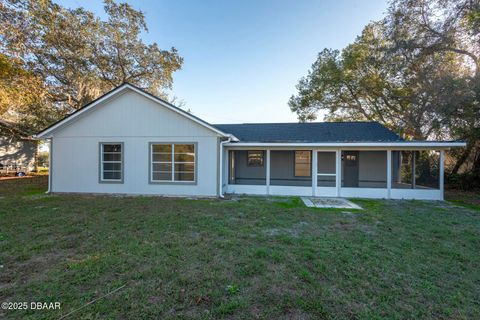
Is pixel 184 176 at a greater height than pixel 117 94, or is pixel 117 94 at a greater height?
pixel 117 94

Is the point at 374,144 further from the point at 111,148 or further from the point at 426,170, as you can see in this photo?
the point at 111,148

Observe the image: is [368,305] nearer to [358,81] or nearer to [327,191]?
[327,191]

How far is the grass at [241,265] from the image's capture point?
2.38 meters

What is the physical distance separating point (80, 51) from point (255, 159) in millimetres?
13449

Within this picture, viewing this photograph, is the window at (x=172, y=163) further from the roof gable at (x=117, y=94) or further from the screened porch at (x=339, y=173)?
the screened porch at (x=339, y=173)

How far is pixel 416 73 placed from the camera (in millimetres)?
13312

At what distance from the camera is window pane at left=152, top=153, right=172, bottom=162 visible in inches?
363

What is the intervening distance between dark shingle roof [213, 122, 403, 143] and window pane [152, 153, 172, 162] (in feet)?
10.8

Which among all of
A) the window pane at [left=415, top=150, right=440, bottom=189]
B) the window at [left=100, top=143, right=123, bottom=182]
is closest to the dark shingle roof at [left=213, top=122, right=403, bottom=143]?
the window pane at [left=415, top=150, right=440, bottom=189]

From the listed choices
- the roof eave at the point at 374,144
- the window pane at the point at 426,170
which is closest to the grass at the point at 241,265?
the roof eave at the point at 374,144

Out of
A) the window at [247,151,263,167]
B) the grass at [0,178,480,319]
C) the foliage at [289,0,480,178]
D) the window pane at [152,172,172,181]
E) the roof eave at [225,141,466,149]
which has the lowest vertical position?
the grass at [0,178,480,319]

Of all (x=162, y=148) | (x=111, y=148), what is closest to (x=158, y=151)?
(x=162, y=148)

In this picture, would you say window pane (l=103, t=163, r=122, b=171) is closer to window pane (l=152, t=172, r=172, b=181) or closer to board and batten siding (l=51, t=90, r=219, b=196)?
board and batten siding (l=51, t=90, r=219, b=196)

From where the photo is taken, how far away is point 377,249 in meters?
3.96
